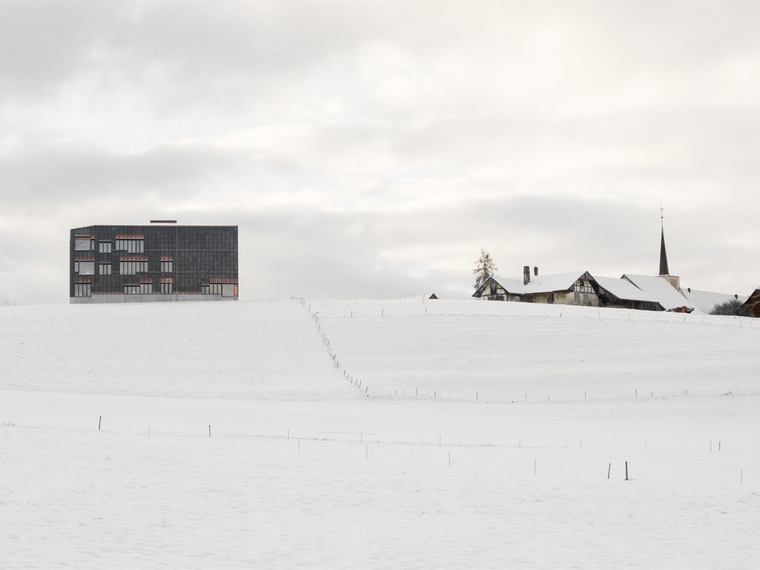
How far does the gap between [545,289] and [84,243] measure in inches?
2669

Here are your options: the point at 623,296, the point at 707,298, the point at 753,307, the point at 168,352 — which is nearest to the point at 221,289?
the point at 168,352

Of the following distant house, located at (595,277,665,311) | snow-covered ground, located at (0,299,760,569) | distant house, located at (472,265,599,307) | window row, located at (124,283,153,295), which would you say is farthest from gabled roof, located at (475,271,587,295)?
window row, located at (124,283,153,295)

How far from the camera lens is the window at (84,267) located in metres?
104

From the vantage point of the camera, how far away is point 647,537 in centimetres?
1725

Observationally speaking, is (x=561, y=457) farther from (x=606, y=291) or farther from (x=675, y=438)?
(x=606, y=291)

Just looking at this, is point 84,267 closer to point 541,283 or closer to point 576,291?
point 541,283

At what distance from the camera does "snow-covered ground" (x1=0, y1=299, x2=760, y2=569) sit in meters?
15.7

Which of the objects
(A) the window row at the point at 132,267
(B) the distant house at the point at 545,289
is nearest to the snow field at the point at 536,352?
(B) the distant house at the point at 545,289

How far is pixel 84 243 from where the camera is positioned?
10494 cm

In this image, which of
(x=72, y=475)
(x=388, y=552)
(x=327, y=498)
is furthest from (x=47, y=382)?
(x=388, y=552)

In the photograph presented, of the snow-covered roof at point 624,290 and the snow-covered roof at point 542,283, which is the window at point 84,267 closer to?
the snow-covered roof at point 542,283

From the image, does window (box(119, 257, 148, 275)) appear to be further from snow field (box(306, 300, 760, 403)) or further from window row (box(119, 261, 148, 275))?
snow field (box(306, 300, 760, 403))

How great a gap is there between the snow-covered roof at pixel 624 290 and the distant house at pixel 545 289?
11.2 ft

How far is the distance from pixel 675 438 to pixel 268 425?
18297 millimetres
